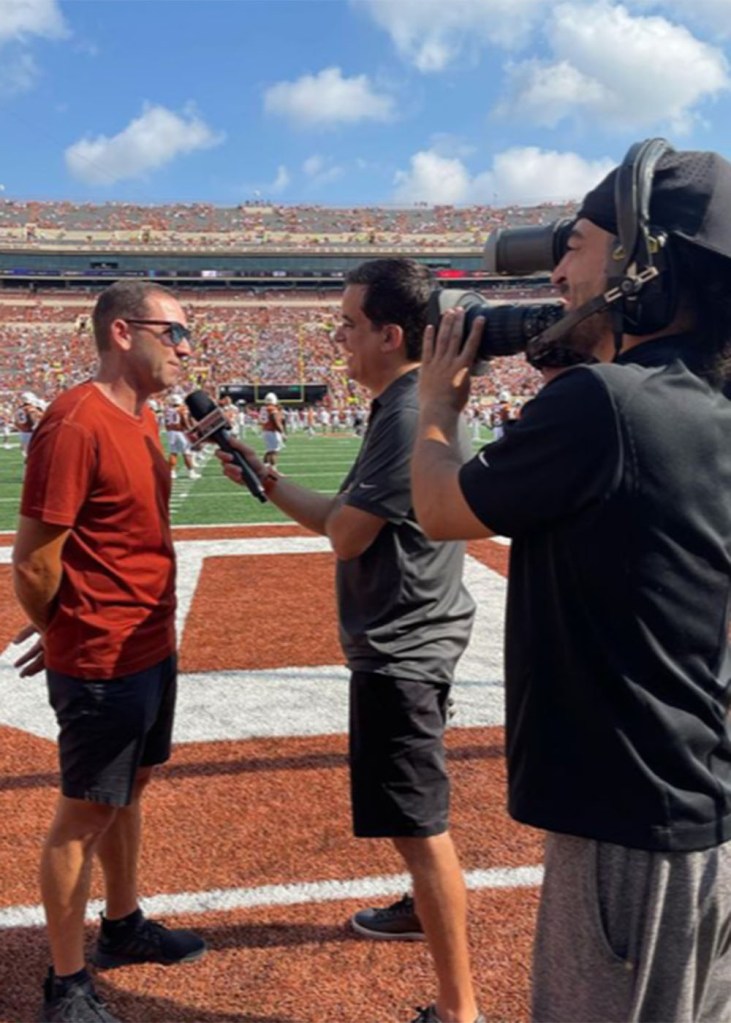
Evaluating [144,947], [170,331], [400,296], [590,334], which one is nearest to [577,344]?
[590,334]

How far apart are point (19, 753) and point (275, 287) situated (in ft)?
255

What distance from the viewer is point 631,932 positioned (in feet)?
4.62

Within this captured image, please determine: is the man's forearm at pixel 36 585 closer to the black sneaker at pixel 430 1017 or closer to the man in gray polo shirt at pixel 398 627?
the man in gray polo shirt at pixel 398 627

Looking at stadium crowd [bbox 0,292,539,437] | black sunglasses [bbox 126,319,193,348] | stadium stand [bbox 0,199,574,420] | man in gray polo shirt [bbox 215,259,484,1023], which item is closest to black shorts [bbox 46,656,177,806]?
man in gray polo shirt [bbox 215,259,484,1023]

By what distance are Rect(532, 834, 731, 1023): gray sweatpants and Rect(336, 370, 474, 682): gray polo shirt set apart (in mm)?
1081

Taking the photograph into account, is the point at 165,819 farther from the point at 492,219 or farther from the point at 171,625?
the point at 492,219

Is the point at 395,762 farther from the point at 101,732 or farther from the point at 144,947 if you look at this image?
the point at 144,947

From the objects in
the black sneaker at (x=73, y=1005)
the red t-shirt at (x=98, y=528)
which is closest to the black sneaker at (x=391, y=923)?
the black sneaker at (x=73, y=1005)

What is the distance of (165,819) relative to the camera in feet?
12.3

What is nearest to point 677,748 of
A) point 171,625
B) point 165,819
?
point 171,625

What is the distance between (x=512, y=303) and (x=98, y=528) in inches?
59.7

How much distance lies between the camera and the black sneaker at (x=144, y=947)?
2.85m

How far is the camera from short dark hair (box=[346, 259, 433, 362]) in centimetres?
256

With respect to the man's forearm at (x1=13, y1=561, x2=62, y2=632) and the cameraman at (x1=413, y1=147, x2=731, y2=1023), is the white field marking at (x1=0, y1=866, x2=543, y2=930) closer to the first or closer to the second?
the man's forearm at (x1=13, y1=561, x2=62, y2=632)
